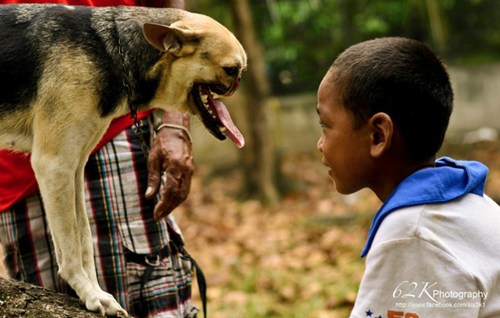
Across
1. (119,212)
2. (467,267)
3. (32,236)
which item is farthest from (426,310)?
(32,236)

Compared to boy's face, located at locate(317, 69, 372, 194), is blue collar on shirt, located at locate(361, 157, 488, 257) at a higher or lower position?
lower

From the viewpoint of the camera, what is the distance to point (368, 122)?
2.35 meters

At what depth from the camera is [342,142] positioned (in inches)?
95.4

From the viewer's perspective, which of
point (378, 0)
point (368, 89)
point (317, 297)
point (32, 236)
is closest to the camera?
point (368, 89)

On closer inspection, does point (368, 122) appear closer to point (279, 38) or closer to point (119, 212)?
point (119, 212)

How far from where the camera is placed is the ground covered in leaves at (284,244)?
6047 mm

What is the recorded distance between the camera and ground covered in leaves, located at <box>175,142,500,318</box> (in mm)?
6047

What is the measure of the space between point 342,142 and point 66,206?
3.35 ft

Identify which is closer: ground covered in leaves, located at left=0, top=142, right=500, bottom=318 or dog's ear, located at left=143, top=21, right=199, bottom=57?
dog's ear, located at left=143, top=21, right=199, bottom=57

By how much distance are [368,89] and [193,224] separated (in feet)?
24.0

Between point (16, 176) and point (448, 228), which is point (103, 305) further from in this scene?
point (448, 228)

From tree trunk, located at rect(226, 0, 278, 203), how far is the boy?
7.63 meters

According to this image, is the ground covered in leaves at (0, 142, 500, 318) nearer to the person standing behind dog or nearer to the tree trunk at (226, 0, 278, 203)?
the tree trunk at (226, 0, 278, 203)

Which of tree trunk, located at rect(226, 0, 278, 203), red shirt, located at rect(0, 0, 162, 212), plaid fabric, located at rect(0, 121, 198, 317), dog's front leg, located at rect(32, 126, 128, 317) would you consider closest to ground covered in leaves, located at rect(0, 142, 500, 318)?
tree trunk, located at rect(226, 0, 278, 203)
